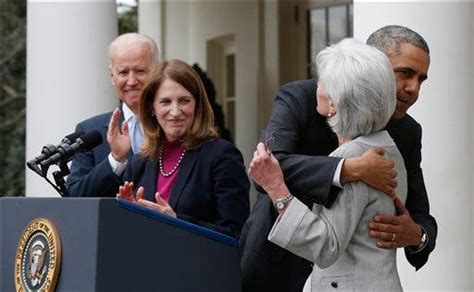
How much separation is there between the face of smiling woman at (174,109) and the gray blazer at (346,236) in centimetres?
91

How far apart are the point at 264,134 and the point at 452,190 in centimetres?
224

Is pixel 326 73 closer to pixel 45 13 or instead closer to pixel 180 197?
pixel 180 197

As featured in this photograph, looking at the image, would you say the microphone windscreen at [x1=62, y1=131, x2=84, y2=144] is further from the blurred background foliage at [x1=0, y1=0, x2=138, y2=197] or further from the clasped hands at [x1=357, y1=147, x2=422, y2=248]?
the blurred background foliage at [x1=0, y1=0, x2=138, y2=197]

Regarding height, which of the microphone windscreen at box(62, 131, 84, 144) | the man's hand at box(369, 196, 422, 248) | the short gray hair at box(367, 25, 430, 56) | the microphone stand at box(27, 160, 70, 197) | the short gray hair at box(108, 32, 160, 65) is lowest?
the man's hand at box(369, 196, 422, 248)

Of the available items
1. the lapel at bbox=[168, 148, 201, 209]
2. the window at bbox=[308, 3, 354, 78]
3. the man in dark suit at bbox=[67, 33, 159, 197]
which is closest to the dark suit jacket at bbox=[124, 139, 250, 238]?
the lapel at bbox=[168, 148, 201, 209]

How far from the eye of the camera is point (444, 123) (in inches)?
230

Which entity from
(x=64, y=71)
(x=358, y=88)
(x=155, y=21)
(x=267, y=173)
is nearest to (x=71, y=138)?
(x=267, y=173)

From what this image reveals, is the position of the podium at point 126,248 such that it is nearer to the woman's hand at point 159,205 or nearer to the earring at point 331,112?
the woman's hand at point 159,205

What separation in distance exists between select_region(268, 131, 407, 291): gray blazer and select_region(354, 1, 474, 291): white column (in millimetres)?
2305

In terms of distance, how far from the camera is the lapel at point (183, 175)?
13.8 ft

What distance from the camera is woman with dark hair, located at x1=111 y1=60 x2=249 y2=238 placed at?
422 centimetres

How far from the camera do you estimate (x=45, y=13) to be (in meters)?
7.35

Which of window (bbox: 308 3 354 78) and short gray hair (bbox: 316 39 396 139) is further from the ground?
window (bbox: 308 3 354 78)

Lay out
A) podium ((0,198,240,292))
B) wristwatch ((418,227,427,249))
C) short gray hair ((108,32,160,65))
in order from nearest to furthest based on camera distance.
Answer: podium ((0,198,240,292)) < wristwatch ((418,227,427,249)) < short gray hair ((108,32,160,65))
